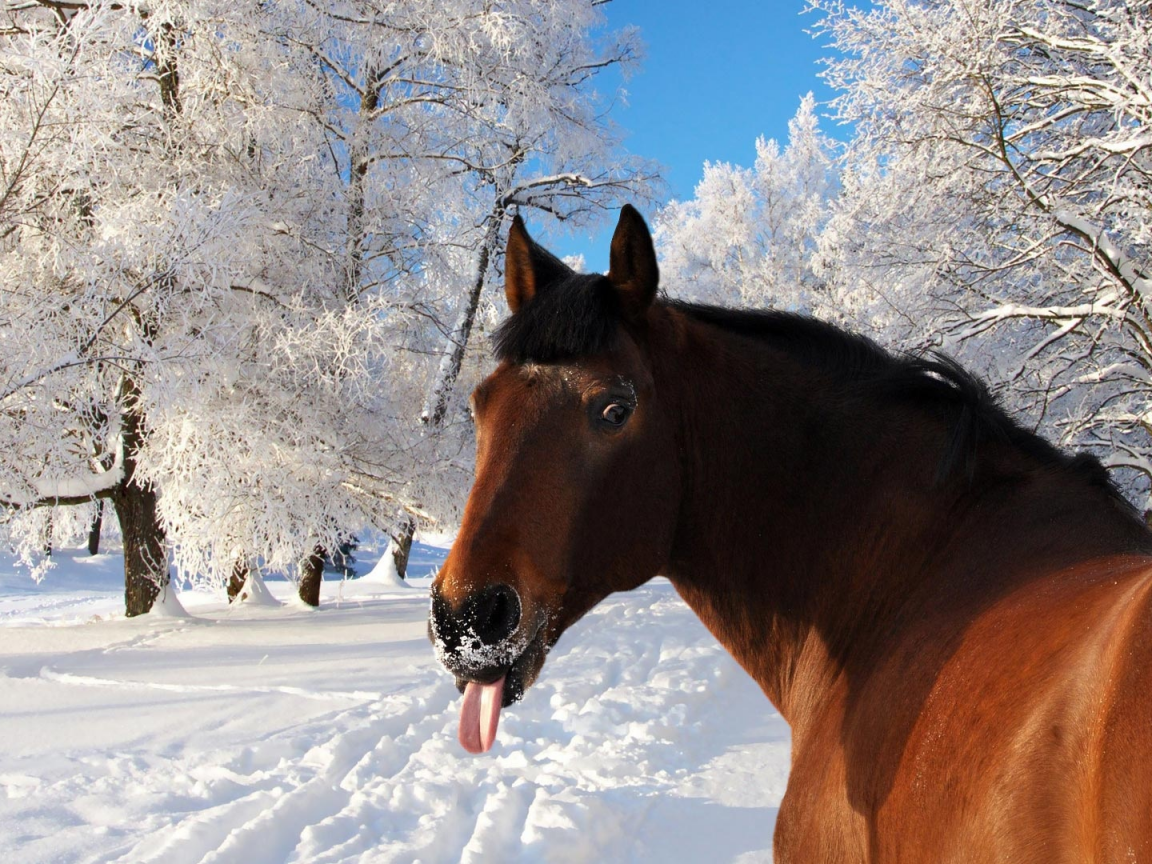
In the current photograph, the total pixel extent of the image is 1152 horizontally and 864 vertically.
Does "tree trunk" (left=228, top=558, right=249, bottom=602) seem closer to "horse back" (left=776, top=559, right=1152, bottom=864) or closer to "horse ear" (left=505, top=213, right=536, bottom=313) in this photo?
"horse ear" (left=505, top=213, right=536, bottom=313)

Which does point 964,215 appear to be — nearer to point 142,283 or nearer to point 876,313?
point 876,313

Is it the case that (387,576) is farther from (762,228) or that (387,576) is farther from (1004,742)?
(1004,742)

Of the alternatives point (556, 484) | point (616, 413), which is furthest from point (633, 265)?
point (556, 484)

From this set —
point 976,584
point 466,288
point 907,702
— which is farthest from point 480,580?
point 466,288

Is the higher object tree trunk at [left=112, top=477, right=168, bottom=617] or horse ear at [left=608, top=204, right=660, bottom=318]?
horse ear at [left=608, top=204, right=660, bottom=318]

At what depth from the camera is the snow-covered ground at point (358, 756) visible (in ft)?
12.2

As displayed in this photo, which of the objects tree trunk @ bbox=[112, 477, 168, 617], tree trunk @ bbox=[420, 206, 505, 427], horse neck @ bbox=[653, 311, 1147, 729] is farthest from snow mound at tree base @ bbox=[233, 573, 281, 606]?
horse neck @ bbox=[653, 311, 1147, 729]

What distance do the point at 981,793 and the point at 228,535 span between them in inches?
349

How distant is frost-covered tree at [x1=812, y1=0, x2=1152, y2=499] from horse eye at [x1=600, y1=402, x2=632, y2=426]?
5669 millimetres

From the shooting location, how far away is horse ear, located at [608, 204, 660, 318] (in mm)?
1908

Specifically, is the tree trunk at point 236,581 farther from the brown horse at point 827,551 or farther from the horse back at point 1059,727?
the horse back at point 1059,727

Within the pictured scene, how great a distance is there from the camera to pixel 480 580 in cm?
153

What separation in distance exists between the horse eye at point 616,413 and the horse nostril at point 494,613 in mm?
477

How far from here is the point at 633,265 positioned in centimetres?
194
